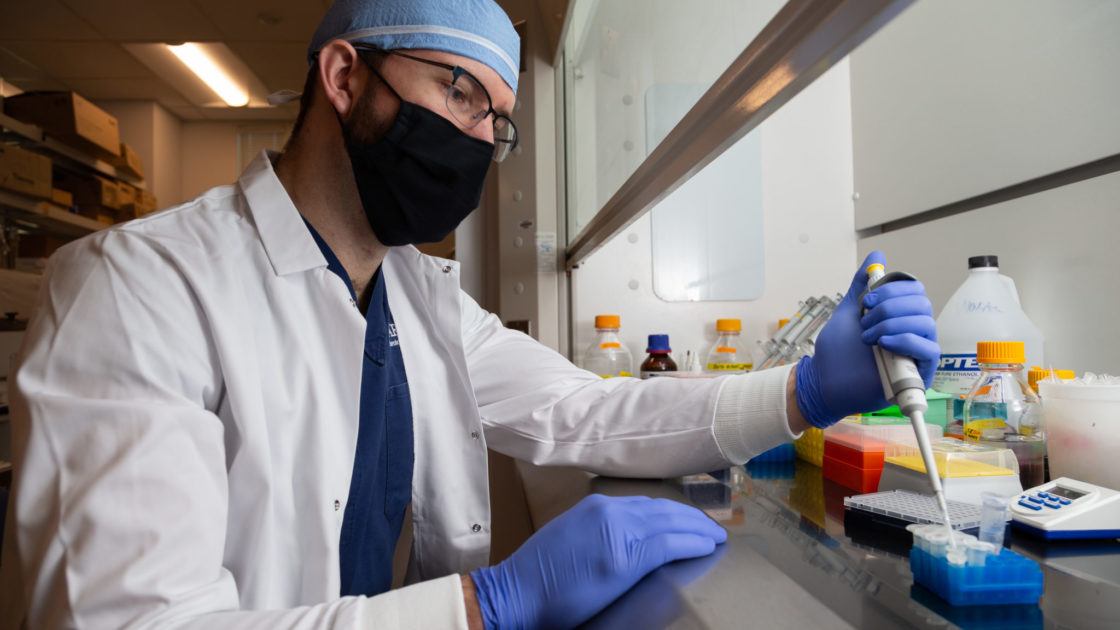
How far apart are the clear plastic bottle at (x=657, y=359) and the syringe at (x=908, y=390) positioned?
0.77 metres

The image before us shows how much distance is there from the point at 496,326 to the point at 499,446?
24cm

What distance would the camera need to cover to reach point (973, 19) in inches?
50.4

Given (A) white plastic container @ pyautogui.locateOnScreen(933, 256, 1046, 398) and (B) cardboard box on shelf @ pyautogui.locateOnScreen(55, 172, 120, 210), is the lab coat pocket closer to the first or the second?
(A) white plastic container @ pyautogui.locateOnScreen(933, 256, 1046, 398)

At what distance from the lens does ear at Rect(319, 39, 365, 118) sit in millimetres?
997

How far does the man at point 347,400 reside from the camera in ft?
1.92

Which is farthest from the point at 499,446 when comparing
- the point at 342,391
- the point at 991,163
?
the point at 991,163

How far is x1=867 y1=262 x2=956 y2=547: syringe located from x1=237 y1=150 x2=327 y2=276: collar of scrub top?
0.74 m

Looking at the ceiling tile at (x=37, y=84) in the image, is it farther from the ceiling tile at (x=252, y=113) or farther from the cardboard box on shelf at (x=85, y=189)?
the cardboard box on shelf at (x=85, y=189)

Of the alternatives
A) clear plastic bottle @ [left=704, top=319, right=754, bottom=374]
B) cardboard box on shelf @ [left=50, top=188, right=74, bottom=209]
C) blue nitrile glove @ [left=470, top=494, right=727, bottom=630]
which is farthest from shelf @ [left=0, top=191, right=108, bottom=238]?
blue nitrile glove @ [left=470, top=494, right=727, bottom=630]

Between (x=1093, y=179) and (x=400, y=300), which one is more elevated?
(x=1093, y=179)

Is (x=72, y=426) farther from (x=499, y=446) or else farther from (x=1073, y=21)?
(x=1073, y=21)

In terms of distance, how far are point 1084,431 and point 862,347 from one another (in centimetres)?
25

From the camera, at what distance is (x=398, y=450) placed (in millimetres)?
1058

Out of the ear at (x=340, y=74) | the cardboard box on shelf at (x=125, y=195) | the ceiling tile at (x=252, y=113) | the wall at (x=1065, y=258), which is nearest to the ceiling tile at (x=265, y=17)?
the cardboard box on shelf at (x=125, y=195)
